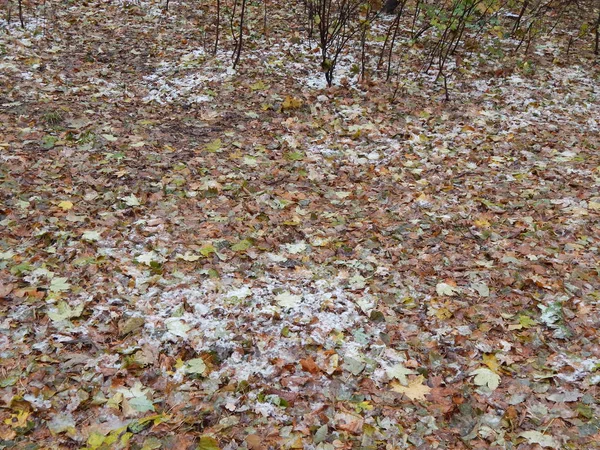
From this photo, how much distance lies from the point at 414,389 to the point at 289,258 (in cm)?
152

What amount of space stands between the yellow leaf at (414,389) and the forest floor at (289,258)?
0.01m

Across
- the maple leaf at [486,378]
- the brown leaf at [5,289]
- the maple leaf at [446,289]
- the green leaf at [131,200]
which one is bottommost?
the brown leaf at [5,289]

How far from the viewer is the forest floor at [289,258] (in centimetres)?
278

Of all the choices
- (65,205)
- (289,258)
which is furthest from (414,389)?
(65,205)

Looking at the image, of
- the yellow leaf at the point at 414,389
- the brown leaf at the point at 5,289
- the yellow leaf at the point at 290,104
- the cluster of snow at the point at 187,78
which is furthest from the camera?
the cluster of snow at the point at 187,78

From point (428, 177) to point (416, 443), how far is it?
333 cm

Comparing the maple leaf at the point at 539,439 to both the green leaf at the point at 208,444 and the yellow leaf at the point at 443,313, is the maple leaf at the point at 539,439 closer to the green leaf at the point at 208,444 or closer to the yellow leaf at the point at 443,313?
the yellow leaf at the point at 443,313

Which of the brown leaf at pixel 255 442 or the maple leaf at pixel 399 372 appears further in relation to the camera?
the maple leaf at pixel 399 372

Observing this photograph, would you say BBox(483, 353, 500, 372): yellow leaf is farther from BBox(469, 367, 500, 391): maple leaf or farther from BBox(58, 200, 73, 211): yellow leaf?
BBox(58, 200, 73, 211): yellow leaf

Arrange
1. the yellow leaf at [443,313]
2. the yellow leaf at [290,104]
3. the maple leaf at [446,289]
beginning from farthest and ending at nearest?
the yellow leaf at [290,104] < the maple leaf at [446,289] < the yellow leaf at [443,313]

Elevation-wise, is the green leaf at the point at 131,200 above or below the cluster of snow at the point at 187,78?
below

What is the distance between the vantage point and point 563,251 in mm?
4172

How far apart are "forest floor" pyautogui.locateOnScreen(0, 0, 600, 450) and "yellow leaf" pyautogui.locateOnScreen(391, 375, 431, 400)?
1 cm

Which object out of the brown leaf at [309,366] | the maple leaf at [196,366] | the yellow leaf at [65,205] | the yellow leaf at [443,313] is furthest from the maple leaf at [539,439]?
the yellow leaf at [65,205]
